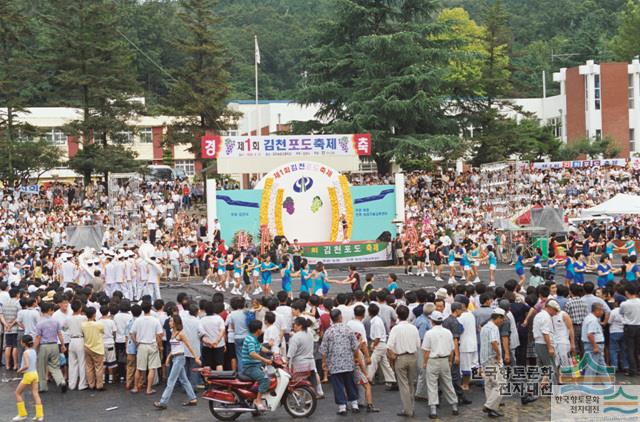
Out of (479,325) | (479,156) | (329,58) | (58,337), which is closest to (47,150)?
(329,58)

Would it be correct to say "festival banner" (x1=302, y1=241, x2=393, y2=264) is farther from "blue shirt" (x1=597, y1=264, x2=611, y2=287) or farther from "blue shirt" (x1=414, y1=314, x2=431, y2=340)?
"blue shirt" (x1=414, y1=314, x2=431, y2=340)

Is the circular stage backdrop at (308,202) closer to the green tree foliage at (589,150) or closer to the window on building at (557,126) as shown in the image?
the green tree foliage at (589,150)

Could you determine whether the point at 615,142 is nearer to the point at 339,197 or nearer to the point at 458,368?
the point at 339,197

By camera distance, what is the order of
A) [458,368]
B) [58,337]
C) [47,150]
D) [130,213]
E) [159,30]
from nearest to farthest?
[458,368] → [58,337] → [130,213] → [47,150] → [159,30]

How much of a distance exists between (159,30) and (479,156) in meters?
40.1

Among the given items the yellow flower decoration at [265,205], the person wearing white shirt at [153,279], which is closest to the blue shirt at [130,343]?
the person wearing white shirt at [153,279]

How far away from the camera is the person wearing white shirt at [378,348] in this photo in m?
13.5

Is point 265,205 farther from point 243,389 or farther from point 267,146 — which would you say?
point 243,389

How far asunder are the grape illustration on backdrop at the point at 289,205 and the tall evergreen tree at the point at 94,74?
1325 centimetres

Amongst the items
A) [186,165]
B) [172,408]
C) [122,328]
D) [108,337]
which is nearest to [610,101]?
[186,165]

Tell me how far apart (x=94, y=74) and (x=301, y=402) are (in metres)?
36.7

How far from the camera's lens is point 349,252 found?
3266cm

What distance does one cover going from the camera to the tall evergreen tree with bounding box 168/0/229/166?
45969 millimetres

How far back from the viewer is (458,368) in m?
13.3
